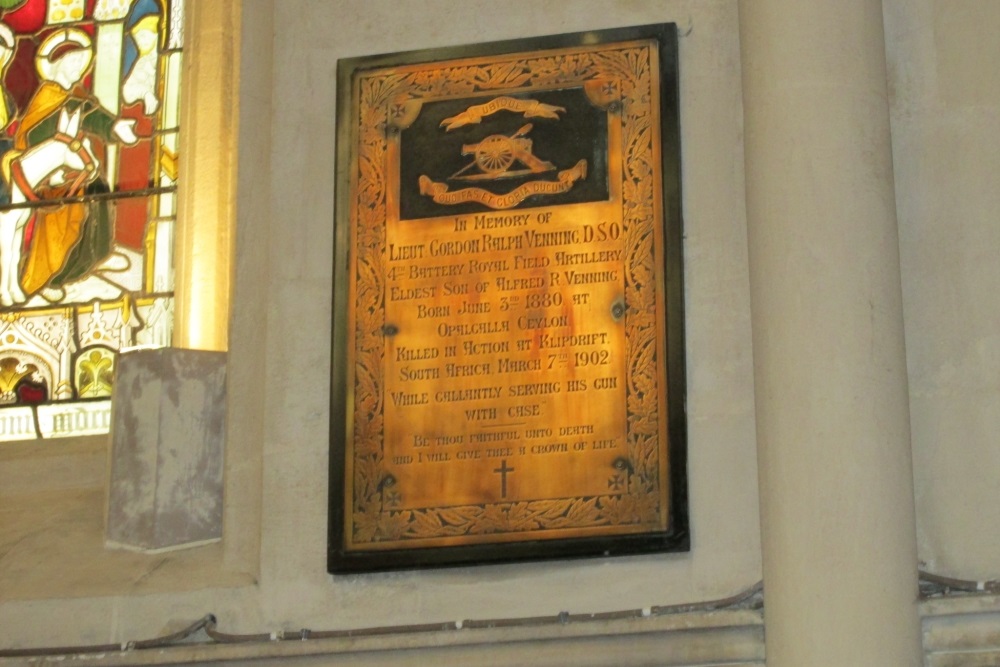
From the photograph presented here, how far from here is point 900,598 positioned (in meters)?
5.64

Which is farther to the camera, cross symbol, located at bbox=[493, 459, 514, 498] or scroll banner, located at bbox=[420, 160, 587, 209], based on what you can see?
scroll banner, located at bbox=[420, 160, 587, 209]

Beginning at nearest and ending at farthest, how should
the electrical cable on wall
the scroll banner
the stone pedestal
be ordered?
the electrical cable on wall, the scroll banner, the stone pedestal

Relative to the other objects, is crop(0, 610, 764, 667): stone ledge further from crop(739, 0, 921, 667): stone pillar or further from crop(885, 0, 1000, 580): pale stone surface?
crop(885, 0, 1000, 580): pale stone surface

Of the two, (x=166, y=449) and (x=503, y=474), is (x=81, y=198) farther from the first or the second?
(x=503, y=474)

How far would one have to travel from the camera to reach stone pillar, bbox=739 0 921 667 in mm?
5648

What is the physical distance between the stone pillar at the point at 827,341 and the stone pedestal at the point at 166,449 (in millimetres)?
1809

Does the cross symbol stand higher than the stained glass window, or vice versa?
the stained glass window

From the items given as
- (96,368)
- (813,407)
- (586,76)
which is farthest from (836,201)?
(96,368)

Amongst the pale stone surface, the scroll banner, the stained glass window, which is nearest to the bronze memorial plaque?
the scroll banner

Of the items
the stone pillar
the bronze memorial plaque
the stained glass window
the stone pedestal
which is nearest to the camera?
the stone pillar

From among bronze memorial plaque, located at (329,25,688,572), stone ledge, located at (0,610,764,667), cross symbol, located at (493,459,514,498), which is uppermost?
bronze memorial plaque, located at (329,25,688,572)

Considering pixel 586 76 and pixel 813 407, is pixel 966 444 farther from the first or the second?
pixel 586 76

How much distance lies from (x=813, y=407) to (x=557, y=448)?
833 mm

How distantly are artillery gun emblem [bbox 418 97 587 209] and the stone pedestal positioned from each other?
966mm
